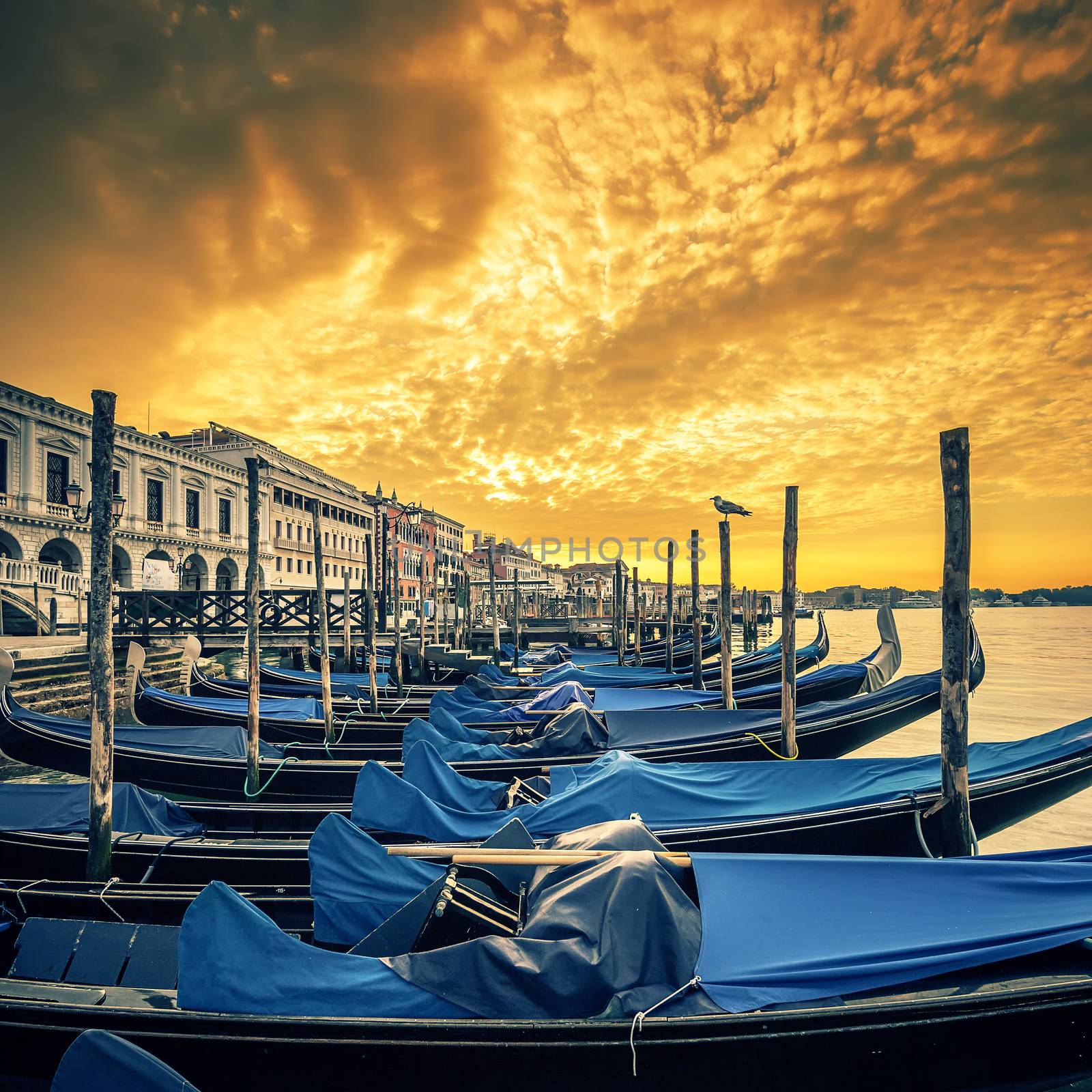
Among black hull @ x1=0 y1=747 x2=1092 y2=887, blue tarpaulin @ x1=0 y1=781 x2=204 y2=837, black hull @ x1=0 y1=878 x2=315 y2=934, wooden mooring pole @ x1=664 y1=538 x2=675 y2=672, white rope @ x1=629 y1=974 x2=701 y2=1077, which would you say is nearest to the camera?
white rope @ x1=629 y1=974 x2=701 y2=1077

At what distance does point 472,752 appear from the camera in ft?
21.2

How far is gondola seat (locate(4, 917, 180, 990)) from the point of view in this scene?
2.94m

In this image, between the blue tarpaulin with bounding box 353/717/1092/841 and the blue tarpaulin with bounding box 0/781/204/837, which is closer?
the blue tarpaulin with bounding box 353/717/1092/841

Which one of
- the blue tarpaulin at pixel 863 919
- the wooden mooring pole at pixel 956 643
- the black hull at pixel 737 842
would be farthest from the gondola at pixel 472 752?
the blue tarpaulin at pixel 863 919

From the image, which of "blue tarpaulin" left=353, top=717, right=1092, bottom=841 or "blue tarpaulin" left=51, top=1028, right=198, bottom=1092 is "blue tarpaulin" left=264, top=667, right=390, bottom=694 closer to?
"blue tarpaulin" left=353, top=717, right=1092, bottom=841

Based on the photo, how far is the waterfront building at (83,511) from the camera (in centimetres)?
1780

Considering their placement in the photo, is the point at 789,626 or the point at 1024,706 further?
the point at 1024,706

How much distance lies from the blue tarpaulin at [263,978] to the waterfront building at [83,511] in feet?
52.3

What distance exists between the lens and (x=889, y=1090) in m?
2.42

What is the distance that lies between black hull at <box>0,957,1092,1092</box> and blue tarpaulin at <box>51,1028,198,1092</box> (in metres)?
0.23

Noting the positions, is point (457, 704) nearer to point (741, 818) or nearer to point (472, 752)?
point (472, 752)

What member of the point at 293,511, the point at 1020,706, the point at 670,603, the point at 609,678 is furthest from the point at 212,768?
the point at 293,511

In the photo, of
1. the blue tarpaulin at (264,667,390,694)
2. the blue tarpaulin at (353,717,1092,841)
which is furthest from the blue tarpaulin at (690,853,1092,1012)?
the blue tarpaulin at (264,667,390,694)

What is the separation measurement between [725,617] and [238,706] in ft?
21.4
